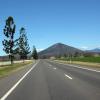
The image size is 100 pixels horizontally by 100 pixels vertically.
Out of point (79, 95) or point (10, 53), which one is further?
point (10, 53)

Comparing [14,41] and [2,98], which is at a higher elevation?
[14,41]

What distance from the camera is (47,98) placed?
408 inches

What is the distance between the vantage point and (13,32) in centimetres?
7388

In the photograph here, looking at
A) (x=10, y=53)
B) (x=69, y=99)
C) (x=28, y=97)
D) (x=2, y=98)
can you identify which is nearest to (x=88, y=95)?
(x=69, y=99)

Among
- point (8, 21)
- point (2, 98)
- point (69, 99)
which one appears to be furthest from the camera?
point (8, 21)

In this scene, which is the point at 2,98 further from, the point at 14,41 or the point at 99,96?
the point at 14,41

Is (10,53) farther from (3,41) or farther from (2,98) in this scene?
(2,98)

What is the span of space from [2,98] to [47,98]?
5.76 ft

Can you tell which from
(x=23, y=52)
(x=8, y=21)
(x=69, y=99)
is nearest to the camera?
(x=69, y=99)

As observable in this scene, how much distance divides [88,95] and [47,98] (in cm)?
169

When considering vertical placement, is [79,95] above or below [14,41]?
below

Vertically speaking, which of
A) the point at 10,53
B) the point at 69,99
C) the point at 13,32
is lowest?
the point at 69,99

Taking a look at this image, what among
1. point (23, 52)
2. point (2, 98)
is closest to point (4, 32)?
point (23, 52)

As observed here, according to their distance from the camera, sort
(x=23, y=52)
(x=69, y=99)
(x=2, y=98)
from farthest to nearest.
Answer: (x=23, y=52)
(x=2, y=98)
(x=69, y=99)
